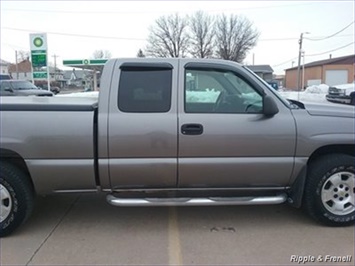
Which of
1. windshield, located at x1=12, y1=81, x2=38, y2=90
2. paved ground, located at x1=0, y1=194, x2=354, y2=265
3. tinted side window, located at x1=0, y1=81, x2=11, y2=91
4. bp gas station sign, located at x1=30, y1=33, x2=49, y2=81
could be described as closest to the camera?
paved ground, located at x1=0, y1=194, x2=354, y2=265

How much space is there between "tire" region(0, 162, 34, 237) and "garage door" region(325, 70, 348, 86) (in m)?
63.1

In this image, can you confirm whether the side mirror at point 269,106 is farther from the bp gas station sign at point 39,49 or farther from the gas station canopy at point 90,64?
the gas station canopy at point 90,64

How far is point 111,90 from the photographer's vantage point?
4.11m

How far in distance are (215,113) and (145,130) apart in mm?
781

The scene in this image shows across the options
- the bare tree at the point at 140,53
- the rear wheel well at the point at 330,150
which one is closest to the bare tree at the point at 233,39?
the bare tree at the point at 140,53

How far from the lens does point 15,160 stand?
164 inches

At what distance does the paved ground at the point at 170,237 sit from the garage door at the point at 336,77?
61767mm

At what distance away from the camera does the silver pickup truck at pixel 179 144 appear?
13.1ft

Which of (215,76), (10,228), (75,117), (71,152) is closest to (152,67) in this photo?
(215,76)

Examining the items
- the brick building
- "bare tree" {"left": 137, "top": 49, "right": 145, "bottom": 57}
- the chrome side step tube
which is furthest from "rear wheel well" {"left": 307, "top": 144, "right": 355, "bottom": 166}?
the brick building

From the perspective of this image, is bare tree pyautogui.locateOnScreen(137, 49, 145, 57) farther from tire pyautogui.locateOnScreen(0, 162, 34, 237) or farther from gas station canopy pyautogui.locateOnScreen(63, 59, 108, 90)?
tire pyautogui.locateOnScreen(0, 162, 34, 237)

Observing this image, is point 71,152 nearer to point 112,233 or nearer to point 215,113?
point 112,233

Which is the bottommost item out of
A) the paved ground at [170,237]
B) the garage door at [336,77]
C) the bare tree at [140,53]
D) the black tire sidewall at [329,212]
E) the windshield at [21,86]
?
the paved ground at [170,237]

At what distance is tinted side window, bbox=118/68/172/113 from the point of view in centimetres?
410
